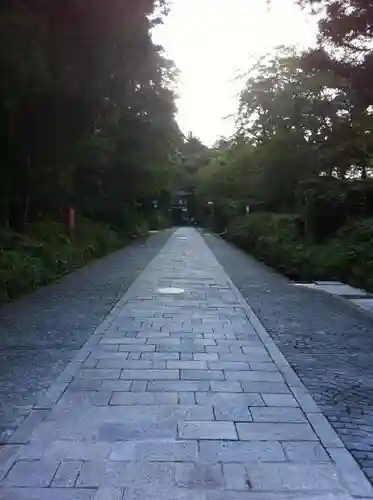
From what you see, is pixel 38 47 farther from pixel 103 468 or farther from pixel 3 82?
pixel 103 468

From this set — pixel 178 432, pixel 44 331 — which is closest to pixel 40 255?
pixel 44 331

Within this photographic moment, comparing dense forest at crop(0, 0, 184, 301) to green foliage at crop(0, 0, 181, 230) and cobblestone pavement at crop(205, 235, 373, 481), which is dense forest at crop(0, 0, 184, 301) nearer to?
green foliage at crop(0, 0, 181, 230)

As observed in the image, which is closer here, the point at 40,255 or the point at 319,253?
the point at 40,255

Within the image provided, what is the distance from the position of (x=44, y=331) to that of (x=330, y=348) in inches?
145

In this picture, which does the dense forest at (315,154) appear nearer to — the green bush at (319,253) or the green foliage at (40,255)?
the green bush at (319,253)

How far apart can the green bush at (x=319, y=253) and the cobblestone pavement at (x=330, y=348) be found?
149cm

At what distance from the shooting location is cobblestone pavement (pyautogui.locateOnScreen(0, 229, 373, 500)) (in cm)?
363

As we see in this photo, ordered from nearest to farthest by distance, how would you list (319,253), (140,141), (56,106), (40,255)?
(56,106), (40,255), (319,253), (140,141)

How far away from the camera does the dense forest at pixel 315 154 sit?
1123 centimetres

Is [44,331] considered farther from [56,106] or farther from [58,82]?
[56,106]

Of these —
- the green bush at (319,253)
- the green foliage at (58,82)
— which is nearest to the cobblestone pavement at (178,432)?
the green foliage at (58,82)

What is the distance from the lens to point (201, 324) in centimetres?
915

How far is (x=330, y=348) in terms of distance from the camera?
7605 millimetres

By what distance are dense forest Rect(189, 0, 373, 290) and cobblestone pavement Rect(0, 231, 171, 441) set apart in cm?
536
